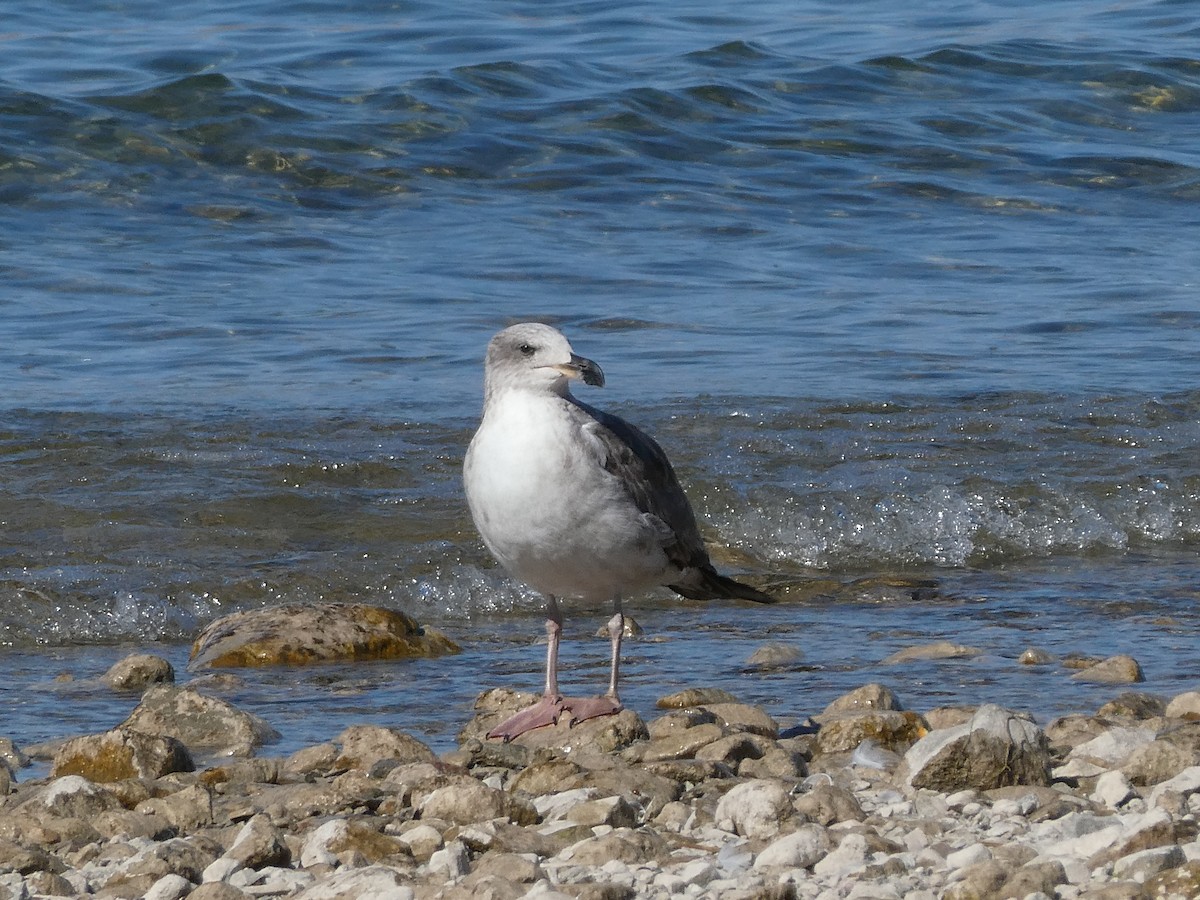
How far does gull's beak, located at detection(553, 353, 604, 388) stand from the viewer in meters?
4.76

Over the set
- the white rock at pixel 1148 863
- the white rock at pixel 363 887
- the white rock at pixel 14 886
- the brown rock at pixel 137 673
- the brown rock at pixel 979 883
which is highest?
the white rock at pixel 1148 863

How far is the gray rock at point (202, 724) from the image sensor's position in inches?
183

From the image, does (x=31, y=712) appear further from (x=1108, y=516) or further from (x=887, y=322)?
(x=887, y=322)

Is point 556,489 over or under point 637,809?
over

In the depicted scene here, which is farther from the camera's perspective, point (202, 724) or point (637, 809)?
point (202, 724)

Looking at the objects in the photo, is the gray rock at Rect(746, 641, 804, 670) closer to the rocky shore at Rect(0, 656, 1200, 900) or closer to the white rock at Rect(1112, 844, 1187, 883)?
the rocky shore at Rect(0, 656, 1200, 900)

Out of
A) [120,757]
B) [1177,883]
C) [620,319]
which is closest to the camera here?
[1177,883]

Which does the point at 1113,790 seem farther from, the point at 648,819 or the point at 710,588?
the point at 710,588

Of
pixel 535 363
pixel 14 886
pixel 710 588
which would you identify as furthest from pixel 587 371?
pixel 14 886

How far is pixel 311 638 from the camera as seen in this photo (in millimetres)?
5770

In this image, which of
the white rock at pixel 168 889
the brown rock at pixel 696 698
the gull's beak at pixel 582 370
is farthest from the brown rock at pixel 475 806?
the gull's beak at pixel 582 370

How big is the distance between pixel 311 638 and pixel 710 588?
4.13ft

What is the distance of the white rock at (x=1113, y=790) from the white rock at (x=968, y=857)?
0.56 m

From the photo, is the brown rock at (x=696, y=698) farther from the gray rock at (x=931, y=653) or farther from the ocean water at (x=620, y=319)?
the gray rock at (x=931, y=653)
